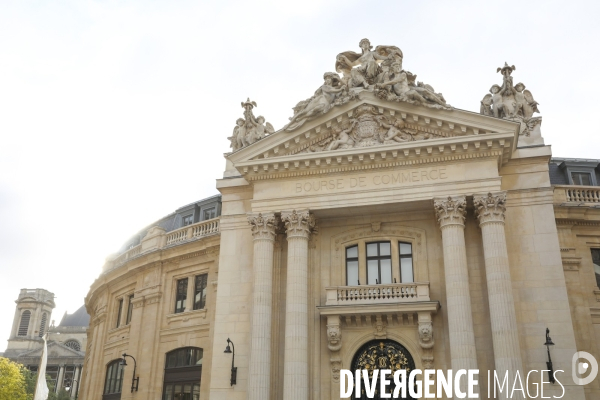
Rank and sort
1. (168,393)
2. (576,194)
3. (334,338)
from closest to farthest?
1. (334,338)
2. (576,194)
3. (168,393)

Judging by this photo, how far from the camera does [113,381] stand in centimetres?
3466

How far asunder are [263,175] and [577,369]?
15128 mm

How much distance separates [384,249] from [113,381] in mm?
19671

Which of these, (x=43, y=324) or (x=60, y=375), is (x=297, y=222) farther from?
(x=43, y=324)

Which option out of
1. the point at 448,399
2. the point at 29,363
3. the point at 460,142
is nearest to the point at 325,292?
the point at 448,399

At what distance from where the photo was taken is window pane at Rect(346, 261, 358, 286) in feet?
84.3

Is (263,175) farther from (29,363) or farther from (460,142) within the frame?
(29,363)

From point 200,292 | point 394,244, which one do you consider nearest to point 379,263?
point 394,244

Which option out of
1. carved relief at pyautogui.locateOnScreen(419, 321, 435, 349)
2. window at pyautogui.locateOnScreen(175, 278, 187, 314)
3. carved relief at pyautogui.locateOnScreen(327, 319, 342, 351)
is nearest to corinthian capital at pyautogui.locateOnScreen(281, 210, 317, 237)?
carved relief at pyautogui.locateOnScreen(327, 319, 342, 351)

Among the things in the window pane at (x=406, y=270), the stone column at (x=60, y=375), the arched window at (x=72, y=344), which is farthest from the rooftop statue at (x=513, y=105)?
the arched window at (x=72, y=344)

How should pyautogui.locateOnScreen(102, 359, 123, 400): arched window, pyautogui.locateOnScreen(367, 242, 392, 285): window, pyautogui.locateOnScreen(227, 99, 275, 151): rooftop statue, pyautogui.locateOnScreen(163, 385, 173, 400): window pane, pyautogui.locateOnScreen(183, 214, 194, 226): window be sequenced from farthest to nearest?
pyautogui.locateOnScreen(183, 214, 194, 226): window < pyautogui.locateOnScreen(102, 359, 123, 400): arched window < pyautogui.locateOnScreen(163, 385, 173, 400): window pane < pyautogui.locateOnScreen(227, 99, 275, 151): rooftop statue < pyautogui.locateOnScreen(367, 242, 392, 285): window

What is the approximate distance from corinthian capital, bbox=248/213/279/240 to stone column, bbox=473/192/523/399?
882 cm

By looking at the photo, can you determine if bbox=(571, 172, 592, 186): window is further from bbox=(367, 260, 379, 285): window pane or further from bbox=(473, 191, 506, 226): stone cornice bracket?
bbox=(367, 260, 379, 285): window pane

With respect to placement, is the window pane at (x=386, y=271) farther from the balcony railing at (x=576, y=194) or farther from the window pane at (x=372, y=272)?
the balcony railing at (x=576, y=194)
